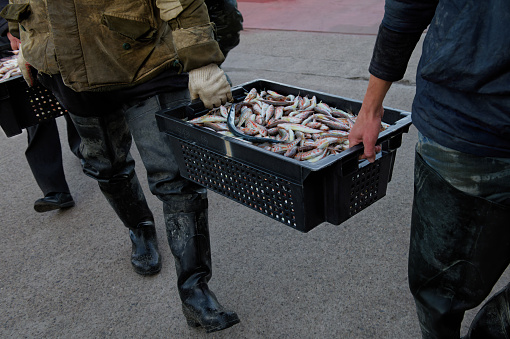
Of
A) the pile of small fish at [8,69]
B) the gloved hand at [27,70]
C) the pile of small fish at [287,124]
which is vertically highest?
the gloved hand at [27,70]

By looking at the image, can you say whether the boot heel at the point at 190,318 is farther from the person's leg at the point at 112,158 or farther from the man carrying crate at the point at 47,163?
the man carrying crate at the point at 47,163

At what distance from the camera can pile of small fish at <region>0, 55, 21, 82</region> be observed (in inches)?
124

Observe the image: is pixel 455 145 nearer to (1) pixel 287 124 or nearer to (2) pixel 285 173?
(2) pixel 285 173

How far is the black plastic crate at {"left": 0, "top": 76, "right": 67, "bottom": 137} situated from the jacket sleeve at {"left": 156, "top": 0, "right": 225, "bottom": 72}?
1.42 m

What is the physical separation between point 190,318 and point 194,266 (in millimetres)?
297

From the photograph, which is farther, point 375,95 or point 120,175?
point 120,175

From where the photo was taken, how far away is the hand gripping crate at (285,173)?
177cm

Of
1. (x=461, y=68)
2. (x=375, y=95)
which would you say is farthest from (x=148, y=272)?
(x=461, y=68)

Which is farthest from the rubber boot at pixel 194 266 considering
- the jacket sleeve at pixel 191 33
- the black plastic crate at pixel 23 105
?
the black plastic crate at pixel 23 105

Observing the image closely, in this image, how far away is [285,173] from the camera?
1.78m

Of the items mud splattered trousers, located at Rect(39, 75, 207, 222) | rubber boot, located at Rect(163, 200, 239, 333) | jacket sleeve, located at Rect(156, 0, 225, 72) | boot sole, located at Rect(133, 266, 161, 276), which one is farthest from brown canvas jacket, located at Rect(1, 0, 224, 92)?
boot sole, located at Rect(133, 266, 161, 276)

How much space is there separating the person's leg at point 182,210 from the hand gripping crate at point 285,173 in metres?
0.11

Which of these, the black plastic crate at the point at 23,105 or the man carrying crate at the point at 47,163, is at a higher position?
the black plastic crate at the point at 23,105

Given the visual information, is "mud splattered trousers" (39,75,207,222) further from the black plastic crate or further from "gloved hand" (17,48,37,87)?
the black plastic crate
